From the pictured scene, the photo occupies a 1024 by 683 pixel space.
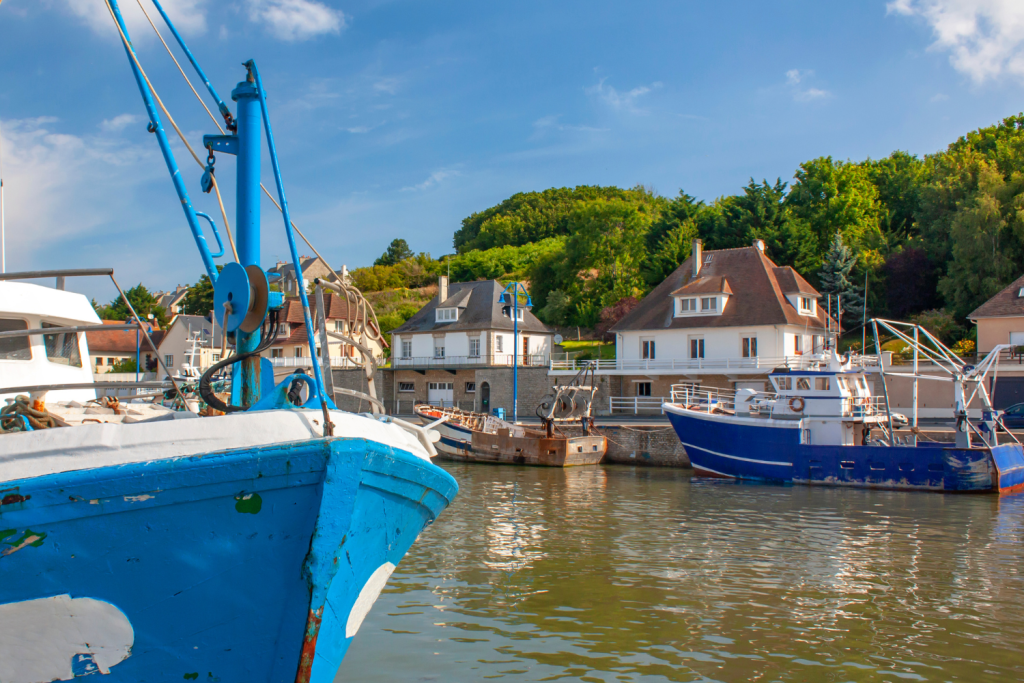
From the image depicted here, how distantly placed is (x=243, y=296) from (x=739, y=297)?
36.4m

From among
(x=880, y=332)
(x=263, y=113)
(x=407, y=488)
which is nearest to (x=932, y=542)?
(x=407, y=488)

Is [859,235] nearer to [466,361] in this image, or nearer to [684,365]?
[684,365]

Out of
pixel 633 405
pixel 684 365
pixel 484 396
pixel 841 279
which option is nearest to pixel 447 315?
pixel 484 396

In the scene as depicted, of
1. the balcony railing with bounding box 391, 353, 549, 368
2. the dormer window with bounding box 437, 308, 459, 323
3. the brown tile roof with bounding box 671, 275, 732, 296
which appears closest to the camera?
the brown tile roof with bounding box 671, 275, 732, 296

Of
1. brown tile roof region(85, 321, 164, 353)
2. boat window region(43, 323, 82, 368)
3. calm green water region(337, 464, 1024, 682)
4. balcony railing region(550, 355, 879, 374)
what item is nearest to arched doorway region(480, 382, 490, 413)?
balcony railing region(550, 355, 879, 374)

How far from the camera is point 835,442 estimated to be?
23250 mm

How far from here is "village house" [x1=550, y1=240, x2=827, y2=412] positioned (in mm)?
36469

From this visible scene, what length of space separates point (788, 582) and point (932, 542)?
509 cm

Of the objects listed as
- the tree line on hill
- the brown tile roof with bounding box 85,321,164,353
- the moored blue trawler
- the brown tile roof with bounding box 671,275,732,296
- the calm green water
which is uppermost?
the tree line on hill

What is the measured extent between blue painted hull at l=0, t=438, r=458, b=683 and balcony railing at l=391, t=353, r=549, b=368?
3751cm

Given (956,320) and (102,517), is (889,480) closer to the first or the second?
(102,517)

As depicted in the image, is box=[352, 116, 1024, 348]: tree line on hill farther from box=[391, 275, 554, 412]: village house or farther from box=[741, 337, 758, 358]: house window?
box=[741, 337, 758, 358]: house window

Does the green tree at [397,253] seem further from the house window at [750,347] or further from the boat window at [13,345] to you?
the boat window at [13,345]

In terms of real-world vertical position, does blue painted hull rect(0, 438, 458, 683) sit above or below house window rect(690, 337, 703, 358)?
below
